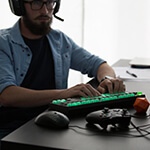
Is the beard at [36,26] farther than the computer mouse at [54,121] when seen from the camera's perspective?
Yes

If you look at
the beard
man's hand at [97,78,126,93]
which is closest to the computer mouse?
man's hand at [97,78,126,93]

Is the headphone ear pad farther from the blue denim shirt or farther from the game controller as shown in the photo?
the game controller

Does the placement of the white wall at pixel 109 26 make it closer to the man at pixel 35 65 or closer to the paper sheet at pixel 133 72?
the paper sheet at pixel 133 72

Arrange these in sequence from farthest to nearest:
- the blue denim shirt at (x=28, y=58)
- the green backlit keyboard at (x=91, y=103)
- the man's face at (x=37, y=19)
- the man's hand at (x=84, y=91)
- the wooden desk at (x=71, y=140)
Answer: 1. the man's face at (x=37, y=19)
2. the blue denim shirt at (x=28, y=58)
3. the man's hand at (x=84, y=91)
4. the green backlit keyboard at (x=91, y=103)
5. the wooden desk at (x=71, y=140)

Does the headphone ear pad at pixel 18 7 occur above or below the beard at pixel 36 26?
above

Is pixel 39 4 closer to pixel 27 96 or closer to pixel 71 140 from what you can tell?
pixel 27 96

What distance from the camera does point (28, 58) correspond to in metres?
1.53

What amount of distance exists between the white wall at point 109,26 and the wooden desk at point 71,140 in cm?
215

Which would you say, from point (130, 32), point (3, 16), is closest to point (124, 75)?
point (3, 16)

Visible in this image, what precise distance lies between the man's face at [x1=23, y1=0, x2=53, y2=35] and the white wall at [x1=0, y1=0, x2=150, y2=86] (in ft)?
4.64

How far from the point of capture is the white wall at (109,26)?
9.94 feet

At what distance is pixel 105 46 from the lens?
316 cm

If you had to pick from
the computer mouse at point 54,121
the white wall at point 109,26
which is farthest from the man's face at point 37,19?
the white wall at point 109,26

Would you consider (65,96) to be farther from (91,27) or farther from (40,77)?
(91,27)
